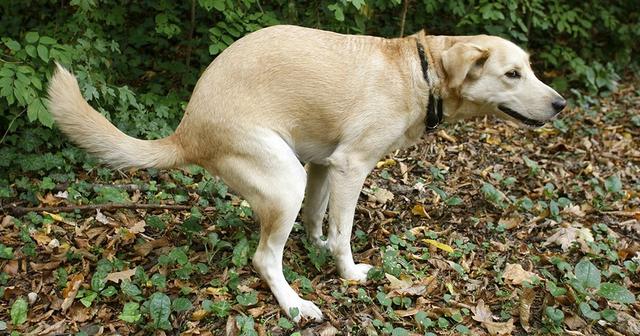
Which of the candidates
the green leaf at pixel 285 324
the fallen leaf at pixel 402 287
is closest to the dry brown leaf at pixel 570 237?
the fallen leaf at pixel 402 287

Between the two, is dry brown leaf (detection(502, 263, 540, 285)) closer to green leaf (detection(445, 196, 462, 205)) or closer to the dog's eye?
green leaf (detection(445, 196, 462, 205))

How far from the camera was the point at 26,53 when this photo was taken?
451cm

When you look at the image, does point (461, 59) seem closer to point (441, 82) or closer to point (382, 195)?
point (441, 82)

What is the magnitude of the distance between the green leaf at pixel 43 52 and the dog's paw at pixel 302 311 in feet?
7.90

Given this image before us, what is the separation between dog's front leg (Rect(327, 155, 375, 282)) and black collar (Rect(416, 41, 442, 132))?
0.46 meters

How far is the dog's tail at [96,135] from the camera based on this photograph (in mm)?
3402

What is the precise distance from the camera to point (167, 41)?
22.4 feet

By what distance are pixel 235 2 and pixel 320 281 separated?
2917 millimetres

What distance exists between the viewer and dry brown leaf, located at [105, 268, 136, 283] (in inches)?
147

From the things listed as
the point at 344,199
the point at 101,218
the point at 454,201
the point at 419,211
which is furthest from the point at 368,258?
the point at 101,218

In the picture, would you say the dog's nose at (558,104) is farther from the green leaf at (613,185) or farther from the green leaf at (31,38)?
the green leaf at (31,38)

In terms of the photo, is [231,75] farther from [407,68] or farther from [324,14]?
[324,14]

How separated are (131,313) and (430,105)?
2.17 metres

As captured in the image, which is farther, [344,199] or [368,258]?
[368,258]
